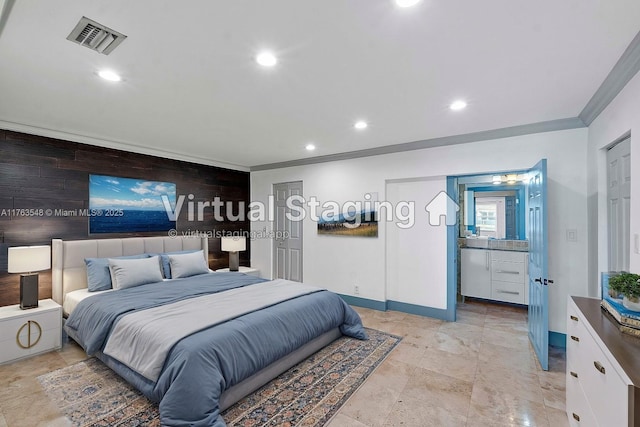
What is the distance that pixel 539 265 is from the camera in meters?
2.89

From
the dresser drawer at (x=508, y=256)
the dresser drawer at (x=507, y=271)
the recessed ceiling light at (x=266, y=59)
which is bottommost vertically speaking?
the dresser drawer at (x=507, y=271)

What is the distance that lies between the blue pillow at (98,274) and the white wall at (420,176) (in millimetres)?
2692

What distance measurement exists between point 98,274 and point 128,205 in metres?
1.11

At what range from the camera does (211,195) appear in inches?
211

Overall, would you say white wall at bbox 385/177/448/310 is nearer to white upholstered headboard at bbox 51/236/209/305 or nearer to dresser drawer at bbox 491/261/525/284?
dresser drawer at bbox 491/261/525/284

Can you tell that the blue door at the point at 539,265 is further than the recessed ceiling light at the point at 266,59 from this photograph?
Yes

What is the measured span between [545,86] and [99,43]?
312 centimetres

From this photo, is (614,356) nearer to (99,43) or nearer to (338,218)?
(99,43)

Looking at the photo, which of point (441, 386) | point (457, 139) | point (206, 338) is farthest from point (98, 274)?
point (457, 139)

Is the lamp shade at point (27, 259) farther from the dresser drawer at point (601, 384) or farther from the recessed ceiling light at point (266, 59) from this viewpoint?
the dresser drawer at point (601, 384)

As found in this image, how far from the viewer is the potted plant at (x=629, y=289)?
1.53m

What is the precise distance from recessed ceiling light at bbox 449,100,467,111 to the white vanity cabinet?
2.80 metres

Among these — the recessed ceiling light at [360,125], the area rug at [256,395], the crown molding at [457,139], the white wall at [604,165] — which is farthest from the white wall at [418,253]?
Result: the area rug at [256,395]

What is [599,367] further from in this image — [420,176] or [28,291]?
[28,291]
